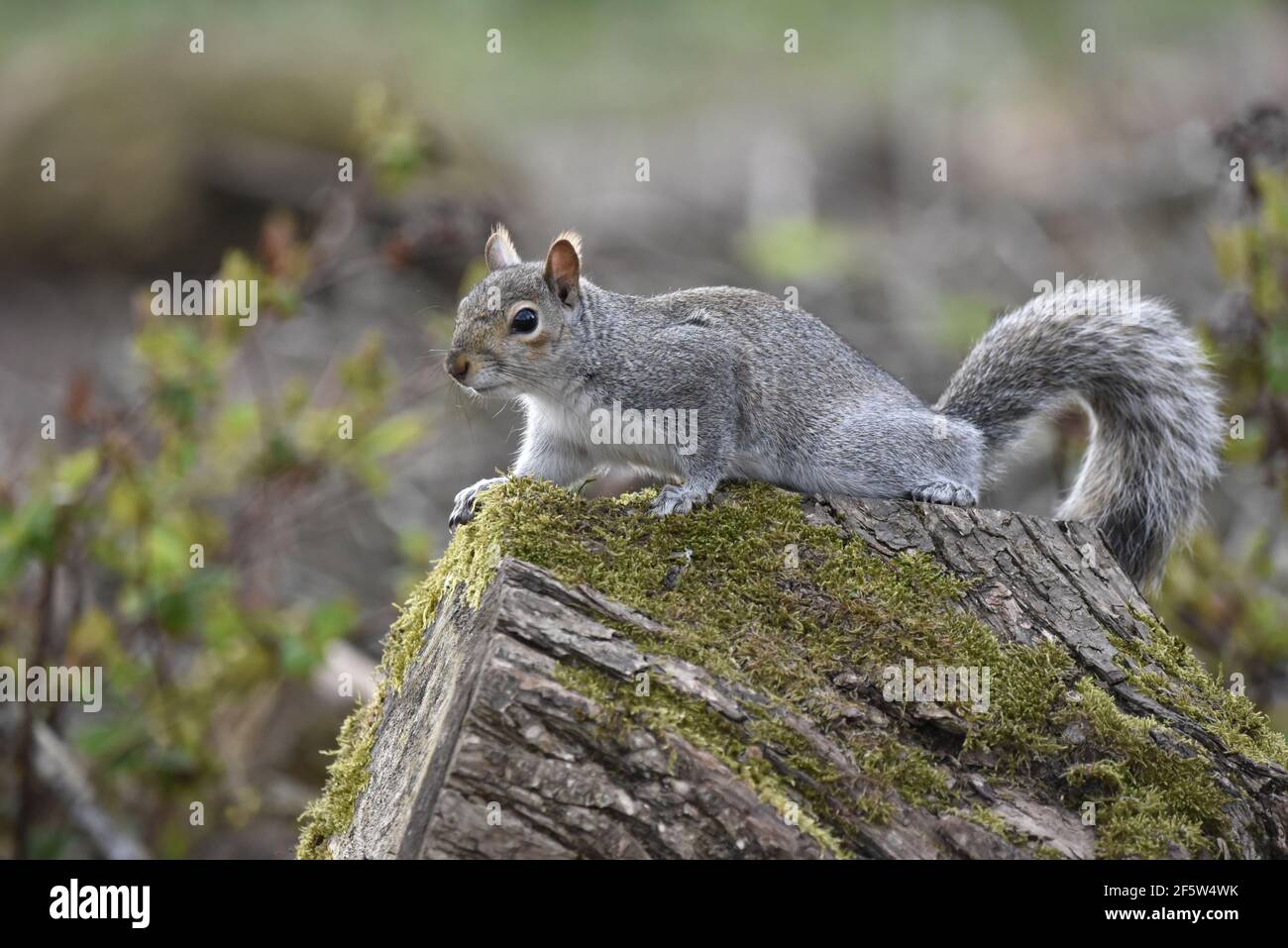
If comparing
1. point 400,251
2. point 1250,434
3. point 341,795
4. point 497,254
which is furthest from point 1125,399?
point 400,251

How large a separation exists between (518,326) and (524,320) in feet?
0.06

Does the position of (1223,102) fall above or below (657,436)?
above

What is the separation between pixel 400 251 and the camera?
4270 millimetres

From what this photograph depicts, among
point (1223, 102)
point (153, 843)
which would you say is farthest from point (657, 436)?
point (1223, 102)

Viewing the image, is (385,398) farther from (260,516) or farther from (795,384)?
(795,384)

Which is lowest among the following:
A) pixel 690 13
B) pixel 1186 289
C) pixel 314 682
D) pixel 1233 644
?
pixel 314 682

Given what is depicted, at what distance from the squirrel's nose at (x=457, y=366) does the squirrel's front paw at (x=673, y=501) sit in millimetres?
535

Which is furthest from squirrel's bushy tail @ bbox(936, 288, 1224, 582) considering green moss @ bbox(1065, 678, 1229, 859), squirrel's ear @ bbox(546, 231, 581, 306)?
squirrel's ear @ bbox(546, 231, 581, 306)

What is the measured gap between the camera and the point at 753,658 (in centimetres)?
242

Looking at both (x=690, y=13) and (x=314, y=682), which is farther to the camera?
(x=690, y=13)

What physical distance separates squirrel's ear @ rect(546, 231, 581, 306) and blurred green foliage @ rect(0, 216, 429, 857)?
117cm

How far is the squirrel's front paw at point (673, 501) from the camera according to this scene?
2742 mm

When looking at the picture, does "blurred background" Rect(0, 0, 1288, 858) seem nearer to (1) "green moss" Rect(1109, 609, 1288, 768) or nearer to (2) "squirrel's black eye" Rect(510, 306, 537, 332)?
(2) "squirrel's black eye" Rect(510, 306, 537, 332)

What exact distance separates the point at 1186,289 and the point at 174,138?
5.80m
